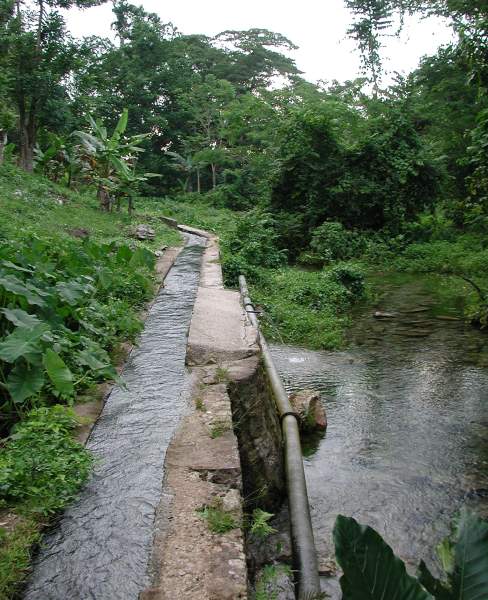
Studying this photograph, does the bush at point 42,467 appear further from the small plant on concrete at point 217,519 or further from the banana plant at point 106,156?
the banana plant at point 106,156

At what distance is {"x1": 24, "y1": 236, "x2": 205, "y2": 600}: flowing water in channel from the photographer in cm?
227

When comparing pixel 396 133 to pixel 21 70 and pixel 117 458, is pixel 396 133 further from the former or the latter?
pixel 117 458

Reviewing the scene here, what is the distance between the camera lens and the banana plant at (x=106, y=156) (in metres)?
15.4

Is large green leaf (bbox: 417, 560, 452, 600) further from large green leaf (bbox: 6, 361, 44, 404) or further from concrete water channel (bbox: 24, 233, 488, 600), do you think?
large green leaf (bbox: 6, 361, 44, 404)

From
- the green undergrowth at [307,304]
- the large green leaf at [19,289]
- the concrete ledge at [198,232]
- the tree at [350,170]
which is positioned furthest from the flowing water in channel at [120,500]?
the concrete ledge at [198,232]

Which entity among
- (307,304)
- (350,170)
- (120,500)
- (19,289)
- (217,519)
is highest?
(350,170)

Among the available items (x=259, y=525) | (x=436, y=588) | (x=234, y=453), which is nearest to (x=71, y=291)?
(x=234, y=453)

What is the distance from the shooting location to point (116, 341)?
5262 mm

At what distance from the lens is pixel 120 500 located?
282 cm

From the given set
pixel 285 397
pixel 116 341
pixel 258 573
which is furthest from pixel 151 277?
pixel 258 573

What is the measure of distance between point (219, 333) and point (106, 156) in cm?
1185

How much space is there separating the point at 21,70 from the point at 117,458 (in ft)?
53.8

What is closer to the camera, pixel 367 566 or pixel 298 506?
pixel 367 566

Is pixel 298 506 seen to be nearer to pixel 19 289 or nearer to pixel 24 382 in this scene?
pixel 24 382
